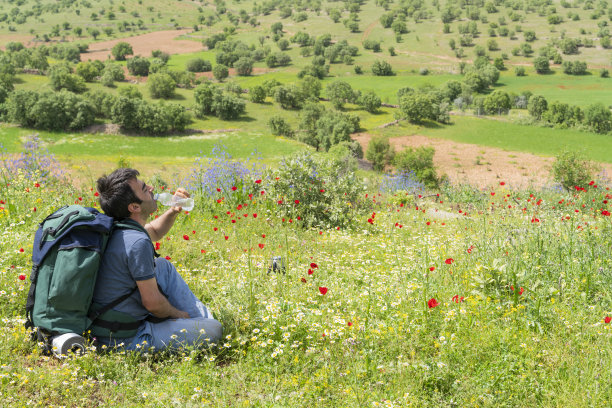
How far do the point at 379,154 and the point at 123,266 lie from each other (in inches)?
2704

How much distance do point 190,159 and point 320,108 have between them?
3353 cm

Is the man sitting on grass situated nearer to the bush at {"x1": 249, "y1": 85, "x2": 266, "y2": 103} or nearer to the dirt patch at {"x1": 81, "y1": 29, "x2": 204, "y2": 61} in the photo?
the bush at {"x1": 249, "y1": 85, "x2": 266, "y2": 103}

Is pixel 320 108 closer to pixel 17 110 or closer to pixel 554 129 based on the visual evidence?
pixel 554 129

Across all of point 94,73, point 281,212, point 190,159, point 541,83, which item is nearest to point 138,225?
point 281,212

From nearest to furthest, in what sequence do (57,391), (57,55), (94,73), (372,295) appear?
(57,391) → (372,295) → (94,73) → (57,55)

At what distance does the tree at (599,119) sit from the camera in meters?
86.1

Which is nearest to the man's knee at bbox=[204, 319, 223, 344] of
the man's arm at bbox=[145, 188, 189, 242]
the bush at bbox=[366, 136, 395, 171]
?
the man's arm at bbox=[145, 188, 189, 242]

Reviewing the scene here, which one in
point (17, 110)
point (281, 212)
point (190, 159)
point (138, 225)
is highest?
point (138, 225)

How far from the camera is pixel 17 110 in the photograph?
8569 cm

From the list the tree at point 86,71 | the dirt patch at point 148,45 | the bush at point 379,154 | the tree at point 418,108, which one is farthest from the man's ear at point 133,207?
the dirt patch at point 148,45

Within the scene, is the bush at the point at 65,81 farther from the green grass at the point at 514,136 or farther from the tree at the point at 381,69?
the tree at the point at 381,69

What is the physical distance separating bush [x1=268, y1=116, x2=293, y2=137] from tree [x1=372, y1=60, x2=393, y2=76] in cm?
6418

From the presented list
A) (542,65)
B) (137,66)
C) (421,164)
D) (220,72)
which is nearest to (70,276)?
(421,164)

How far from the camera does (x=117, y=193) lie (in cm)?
417
